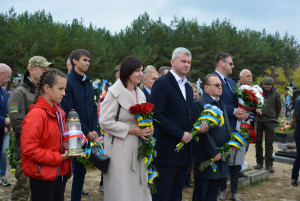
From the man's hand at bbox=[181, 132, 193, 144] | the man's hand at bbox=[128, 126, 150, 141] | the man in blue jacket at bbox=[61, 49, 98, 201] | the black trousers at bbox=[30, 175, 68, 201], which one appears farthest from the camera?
the man in blue jacket at bbox=[61, 49, 98, 201]

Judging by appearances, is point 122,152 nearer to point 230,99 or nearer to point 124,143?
point 124,143

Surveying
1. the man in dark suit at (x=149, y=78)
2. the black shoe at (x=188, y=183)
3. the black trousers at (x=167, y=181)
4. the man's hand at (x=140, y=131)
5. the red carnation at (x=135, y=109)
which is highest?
the man in dark suit at (x=149, y=78)

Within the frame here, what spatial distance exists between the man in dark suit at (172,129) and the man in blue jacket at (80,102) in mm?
1086

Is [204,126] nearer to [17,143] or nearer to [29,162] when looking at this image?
[29,162]

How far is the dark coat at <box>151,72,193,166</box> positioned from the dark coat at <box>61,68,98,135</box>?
1.10 metres

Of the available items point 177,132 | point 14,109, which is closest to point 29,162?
point 14,109

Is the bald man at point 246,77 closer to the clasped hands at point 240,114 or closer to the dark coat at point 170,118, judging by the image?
the clasped hands at point 240,114

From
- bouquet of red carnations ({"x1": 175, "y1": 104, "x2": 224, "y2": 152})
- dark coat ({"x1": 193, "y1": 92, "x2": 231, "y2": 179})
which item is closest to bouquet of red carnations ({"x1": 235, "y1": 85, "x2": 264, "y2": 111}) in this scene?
dark coat ({"x1": 193, "y1": 92, "x2": 231, "y2": 179})

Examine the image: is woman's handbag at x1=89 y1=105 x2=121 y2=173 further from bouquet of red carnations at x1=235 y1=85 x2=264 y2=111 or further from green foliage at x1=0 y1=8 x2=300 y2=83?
green foliage at x1=0 y1=8 x2=300 y2=83

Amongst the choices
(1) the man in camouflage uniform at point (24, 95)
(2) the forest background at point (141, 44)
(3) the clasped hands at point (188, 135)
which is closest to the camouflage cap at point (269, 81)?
(3) the clasped hands at point (188, 135)

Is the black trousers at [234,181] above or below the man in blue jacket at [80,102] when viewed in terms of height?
below

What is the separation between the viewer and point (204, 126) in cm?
405

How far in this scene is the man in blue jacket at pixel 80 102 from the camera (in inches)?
177

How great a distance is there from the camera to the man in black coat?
4.30m
